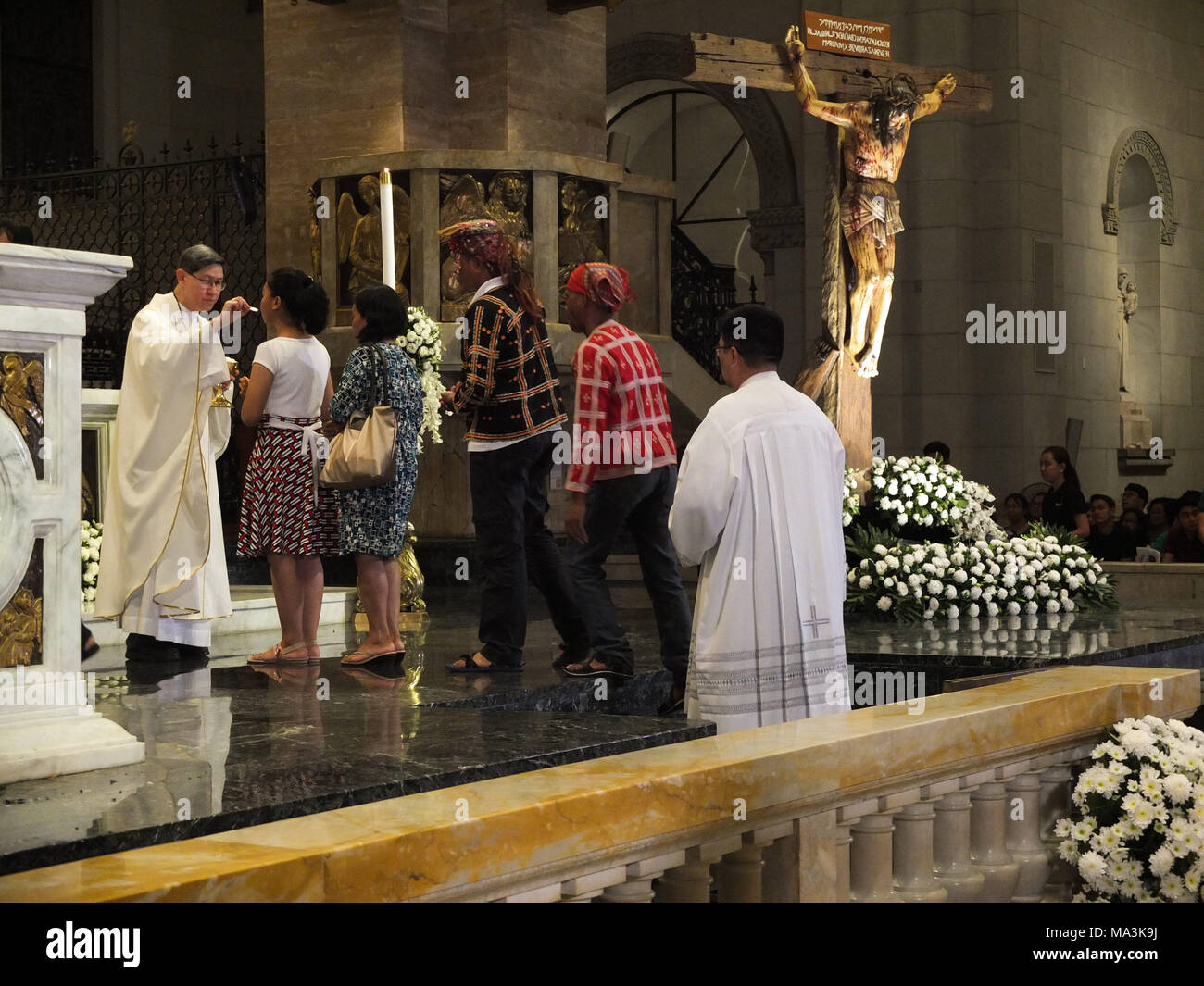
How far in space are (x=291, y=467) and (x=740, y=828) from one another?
3.79 m

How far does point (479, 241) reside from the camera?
631cm

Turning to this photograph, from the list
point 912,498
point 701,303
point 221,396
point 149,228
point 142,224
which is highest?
point 149,228

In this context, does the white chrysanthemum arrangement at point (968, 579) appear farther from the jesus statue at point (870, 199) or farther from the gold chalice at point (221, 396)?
the gold chalice at point (221, 396)

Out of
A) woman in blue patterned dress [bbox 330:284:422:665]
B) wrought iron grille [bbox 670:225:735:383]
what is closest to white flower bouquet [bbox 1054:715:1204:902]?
woman in blue patterned dress [bbox 330:284:422:665]

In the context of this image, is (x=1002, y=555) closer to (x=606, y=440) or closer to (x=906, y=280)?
(x=606, y=440)

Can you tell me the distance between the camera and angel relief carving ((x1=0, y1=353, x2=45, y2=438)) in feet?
13.6

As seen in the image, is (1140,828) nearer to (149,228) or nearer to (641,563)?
(641,563)

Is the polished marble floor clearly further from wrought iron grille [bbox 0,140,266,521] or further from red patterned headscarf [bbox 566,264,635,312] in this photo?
wrought iron grille [bbox 0,140,266,521]

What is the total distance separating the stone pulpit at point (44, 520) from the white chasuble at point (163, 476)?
7.67 ft

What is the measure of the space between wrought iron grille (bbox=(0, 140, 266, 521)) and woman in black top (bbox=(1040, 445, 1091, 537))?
615 cm

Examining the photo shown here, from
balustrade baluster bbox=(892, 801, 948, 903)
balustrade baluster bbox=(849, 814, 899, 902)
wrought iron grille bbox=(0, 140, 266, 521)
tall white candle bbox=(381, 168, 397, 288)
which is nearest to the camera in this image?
balustrade baluster bbox=(849, 814, 899, 902)

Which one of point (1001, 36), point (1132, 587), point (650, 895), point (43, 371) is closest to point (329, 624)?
point (43, 371)

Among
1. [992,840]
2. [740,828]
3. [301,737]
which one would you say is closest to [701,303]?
[301,737]

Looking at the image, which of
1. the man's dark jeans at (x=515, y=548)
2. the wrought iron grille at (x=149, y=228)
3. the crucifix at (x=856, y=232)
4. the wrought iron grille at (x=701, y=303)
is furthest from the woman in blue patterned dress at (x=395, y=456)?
the wrought iron grille at (x=701, y=303)
